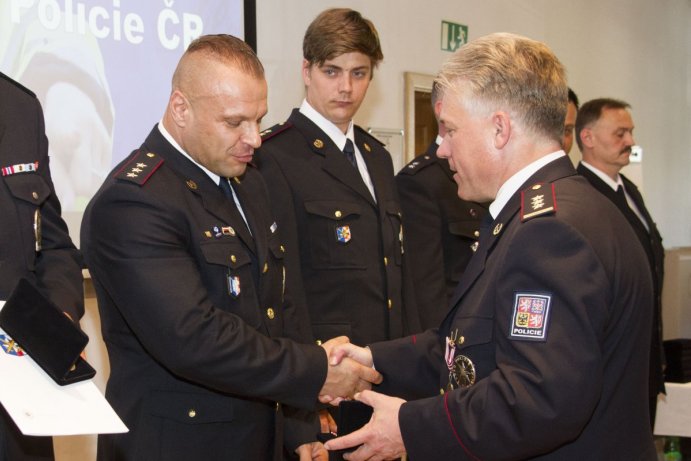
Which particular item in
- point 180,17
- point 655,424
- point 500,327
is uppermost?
point 180,17

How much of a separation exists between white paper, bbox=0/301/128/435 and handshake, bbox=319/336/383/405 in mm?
699

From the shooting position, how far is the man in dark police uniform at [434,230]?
2953 millimetres

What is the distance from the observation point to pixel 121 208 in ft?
6.09

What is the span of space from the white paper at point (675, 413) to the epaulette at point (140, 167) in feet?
11.7

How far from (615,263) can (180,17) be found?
2340 millimetres

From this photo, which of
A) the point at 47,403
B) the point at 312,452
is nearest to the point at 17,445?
the point at 47,403

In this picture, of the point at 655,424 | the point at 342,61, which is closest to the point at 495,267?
the point at 342,61

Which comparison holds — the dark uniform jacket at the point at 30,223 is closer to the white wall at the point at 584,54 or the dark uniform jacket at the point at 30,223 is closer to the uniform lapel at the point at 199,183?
the uniform lapel at the point at 199,183

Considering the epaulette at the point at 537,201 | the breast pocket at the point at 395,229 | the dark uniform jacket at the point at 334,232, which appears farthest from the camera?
the breast pocket at the point at 395,229

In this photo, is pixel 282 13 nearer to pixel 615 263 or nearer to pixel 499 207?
pixel 499 207

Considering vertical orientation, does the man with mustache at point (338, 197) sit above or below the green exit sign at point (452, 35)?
below

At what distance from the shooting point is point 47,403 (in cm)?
147

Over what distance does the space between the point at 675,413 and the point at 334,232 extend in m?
2.85

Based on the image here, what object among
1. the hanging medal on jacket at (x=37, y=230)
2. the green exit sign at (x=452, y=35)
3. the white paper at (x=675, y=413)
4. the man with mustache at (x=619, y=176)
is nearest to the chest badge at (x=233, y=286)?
the hanging medal on jacket at (x=37, y=230)
